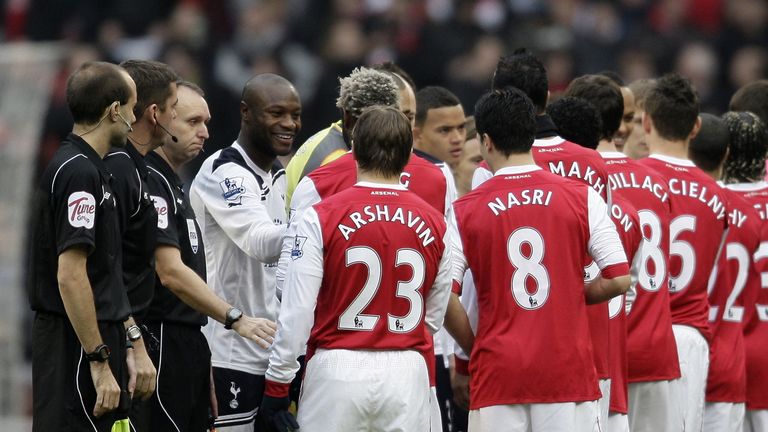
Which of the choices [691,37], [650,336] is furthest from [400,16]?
[650,336]

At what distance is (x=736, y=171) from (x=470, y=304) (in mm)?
2565

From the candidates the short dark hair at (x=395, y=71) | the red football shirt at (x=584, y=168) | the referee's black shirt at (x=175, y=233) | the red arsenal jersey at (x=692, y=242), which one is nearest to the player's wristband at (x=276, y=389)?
the referee's black shirt at (x=175, y=233)

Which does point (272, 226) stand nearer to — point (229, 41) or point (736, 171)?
point (736, 171)

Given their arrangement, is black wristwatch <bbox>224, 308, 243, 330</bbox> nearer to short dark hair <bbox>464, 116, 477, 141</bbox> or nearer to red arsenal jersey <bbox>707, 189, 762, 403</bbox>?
red arsenal jersey <bbox>707, 189, 762, 403</bbox>

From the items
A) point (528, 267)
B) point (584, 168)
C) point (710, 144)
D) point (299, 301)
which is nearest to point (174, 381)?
point (299, 301)

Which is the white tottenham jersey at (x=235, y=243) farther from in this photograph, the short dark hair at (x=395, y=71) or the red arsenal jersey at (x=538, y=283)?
the red arsenal jersey at (x=538, y=283)

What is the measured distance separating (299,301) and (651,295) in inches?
86.6

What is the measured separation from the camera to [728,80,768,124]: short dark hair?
906 cm

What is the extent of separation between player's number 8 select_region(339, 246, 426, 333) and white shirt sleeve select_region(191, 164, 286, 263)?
0.78 metres

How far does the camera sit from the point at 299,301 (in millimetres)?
5727

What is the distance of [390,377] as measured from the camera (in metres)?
5.77

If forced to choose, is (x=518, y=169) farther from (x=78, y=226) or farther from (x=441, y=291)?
(x=78, y=226)

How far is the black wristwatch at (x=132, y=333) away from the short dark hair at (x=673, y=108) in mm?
3303

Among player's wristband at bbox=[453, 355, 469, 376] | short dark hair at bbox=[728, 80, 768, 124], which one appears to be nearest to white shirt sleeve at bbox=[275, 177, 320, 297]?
player's wristband at bbox=[453, 355, 469, 376]
